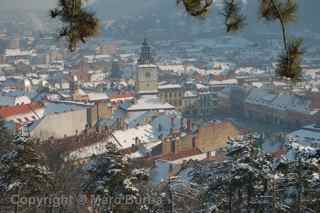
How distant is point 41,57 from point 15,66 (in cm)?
1208

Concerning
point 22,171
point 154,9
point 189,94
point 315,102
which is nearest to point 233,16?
point 22,171

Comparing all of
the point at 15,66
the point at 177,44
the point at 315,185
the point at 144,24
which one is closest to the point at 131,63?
the point at 15,66

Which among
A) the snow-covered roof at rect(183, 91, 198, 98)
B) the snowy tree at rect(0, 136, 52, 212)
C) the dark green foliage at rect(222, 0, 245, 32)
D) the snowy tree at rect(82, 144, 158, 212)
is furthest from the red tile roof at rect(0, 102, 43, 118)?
the dark green foliage at rect(222, 0, 245, 32)

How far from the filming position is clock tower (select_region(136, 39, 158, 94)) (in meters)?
38.3

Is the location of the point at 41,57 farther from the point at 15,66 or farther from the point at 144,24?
the point at 144,24

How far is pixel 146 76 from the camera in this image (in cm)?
3847

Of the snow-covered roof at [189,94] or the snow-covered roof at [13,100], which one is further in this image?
the snow-covered roof at [189,94]

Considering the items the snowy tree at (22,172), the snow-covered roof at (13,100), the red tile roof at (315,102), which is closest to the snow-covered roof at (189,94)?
the red tile roof at (315,102)

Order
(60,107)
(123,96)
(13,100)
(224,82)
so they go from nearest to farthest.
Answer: (60,107)
(13,100)
(123,96)
(224,82)

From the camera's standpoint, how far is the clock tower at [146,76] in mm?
38312

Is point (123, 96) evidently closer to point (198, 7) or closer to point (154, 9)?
point (198, 7)

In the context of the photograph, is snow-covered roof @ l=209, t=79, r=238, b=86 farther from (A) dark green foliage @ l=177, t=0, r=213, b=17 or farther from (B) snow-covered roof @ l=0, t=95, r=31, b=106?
(A) dark green foliage @ l=177, t=0, r=213, b=17

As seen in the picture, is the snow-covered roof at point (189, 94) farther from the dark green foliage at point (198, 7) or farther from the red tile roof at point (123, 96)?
the dark green foliage at point (198, 7)

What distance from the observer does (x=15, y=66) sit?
6988 centimetres
